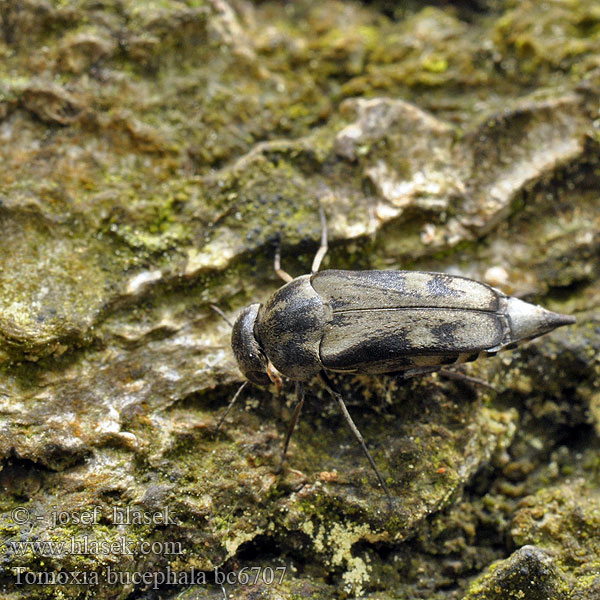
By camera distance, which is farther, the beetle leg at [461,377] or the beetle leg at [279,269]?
the beetle leg at [279,269]

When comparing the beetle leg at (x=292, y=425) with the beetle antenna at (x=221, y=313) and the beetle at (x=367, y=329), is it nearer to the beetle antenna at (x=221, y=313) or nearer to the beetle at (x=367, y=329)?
the beetle at (x=367, y=329)

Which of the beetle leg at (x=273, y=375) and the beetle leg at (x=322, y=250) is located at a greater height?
the beetle leg at (x=322, y=250)

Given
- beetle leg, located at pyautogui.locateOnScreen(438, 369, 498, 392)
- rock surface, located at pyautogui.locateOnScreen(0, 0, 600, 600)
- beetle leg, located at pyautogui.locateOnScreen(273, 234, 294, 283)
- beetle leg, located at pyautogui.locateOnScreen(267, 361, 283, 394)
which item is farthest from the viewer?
beetle leg, located at pyautogui.locateOnScreen(273, 234, 294, 283)

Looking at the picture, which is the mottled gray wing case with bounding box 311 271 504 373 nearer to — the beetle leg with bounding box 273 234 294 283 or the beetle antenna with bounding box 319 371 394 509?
the beetle antenna with bounding box 319 371 394 509

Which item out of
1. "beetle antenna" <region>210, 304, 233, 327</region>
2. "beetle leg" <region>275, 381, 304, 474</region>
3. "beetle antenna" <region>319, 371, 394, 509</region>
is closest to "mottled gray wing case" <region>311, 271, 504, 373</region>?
"beetle antenna" <region>319, 371, 394, 509</region>

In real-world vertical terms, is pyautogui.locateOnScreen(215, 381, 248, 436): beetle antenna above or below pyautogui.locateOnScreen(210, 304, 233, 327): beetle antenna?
below

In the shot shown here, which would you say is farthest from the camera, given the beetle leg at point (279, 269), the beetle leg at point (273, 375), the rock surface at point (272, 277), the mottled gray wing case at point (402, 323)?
the beetle leg at point (279, 269)

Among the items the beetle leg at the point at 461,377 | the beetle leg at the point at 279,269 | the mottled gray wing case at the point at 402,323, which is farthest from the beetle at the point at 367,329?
the beetle leg at the point at 279,269

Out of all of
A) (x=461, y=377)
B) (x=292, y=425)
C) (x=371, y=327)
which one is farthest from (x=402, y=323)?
(x=292, y=425)

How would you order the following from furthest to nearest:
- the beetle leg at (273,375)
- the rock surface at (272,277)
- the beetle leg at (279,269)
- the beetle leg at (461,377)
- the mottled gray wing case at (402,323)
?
the beetle leg at (279,269) < the beetle leg at (461,377) < the beetle leg at (273,375) < the mottled gray wing case at (402,323) < the rock surface at (272,277)
